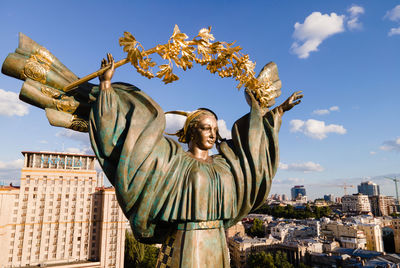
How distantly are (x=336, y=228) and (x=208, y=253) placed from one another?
70.3 meters

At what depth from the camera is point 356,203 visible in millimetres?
118438

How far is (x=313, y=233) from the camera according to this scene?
63.8m

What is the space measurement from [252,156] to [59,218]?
44459 millimetres

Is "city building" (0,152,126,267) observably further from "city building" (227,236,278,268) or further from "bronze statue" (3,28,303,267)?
"bronze statue" (3,28,303,267)

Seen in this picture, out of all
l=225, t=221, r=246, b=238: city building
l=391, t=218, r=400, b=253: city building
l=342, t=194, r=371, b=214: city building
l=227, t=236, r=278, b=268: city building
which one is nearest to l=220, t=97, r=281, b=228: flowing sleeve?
l=227, t=236, r=278, b=268: city building

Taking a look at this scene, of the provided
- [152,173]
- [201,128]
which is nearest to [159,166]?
[152,173]

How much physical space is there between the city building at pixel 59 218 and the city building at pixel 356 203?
104927mm

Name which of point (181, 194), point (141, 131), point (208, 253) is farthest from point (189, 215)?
point (141, 131)

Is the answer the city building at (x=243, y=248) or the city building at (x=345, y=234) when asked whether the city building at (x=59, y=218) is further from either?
the city building at (x=345, y=234)

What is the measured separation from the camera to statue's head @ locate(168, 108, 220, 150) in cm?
542

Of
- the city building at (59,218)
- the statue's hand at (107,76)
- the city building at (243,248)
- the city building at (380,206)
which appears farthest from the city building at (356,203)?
the statue's hand at (107,76)

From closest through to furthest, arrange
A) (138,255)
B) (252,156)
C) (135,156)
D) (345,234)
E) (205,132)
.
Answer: (135,156)
(205,132)
(252,156)
(138,255)
(345,234)

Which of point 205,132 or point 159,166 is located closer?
point 159,166

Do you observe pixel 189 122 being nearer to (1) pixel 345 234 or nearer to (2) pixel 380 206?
(1) pixel 345 234
